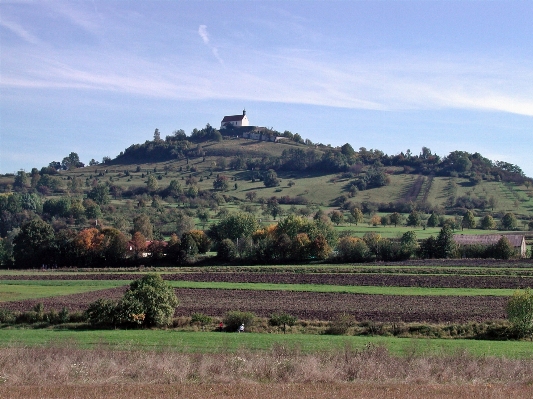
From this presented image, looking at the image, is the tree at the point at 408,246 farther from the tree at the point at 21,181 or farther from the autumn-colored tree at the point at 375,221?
the tree at the point at 21,181

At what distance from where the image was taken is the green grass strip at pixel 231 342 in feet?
83.0

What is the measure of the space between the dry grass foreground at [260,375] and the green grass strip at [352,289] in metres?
26.1

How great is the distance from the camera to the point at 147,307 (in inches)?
1314

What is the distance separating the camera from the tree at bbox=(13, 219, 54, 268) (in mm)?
81188

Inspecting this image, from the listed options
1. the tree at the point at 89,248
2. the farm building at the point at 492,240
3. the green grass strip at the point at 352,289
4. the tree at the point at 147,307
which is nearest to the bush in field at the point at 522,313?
the green grass strip at the point at 352,289

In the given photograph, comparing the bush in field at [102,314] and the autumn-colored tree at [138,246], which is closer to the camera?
the bush in field at [102,314]

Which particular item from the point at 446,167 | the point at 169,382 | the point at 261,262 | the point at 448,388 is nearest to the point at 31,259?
the point at 261,262

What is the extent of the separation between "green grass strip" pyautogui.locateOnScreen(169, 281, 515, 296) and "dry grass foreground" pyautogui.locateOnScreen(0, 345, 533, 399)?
2607 centimetres

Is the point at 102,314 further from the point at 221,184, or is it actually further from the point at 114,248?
the point at 221,184

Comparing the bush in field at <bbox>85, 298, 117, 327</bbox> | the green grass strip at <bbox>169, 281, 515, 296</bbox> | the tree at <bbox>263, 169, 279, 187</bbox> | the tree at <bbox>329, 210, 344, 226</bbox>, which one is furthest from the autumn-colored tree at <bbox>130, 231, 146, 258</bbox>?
the tree at <bbox>263, 169, 279, 187</bbox>

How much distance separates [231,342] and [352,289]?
25442mm

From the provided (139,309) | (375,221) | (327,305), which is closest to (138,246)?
(327,305)

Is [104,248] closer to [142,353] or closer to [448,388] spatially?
[142,353]

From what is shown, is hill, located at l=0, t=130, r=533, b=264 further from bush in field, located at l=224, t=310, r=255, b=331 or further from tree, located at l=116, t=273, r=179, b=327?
bush in field, located at l=224, t=310, r=255, b=331
